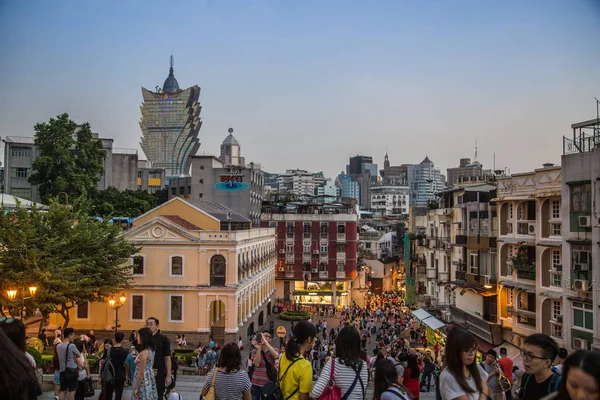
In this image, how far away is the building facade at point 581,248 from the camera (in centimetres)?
1742

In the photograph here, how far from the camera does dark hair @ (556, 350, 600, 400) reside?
13.3 ft

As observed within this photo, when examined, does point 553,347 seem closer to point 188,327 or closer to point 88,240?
point 88,240

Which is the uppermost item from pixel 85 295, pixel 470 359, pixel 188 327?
pixel 470 359

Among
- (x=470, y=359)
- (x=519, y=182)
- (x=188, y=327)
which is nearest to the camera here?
(x=470, y=359)

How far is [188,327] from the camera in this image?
31109mm

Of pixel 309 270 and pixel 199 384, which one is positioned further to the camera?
pixel 309 270

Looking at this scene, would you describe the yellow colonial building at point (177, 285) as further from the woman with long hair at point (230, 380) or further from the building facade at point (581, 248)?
the woman with long hair at point (230, 380)

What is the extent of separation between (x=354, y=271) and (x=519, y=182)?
119 ft

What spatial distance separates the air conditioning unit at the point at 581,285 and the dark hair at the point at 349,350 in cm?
1445

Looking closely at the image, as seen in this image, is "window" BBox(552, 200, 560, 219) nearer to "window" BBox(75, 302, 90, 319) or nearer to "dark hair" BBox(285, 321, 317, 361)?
"dark hair" BBox(285, 321, 317, 361)

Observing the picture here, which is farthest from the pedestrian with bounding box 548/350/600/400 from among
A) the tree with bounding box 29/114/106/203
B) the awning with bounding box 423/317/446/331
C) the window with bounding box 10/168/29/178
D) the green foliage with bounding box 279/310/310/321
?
the window with bounding box 10/168/29/178

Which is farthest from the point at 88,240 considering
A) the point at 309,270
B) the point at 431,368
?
the point at 309,270

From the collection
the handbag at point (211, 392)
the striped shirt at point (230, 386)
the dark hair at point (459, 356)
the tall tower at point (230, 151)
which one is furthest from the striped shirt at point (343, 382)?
the tall tower at point (230, 151)

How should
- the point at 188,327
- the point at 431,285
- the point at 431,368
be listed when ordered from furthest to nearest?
1. the point at 431,285
2. the point at 188,327
3. the point at 431,368
